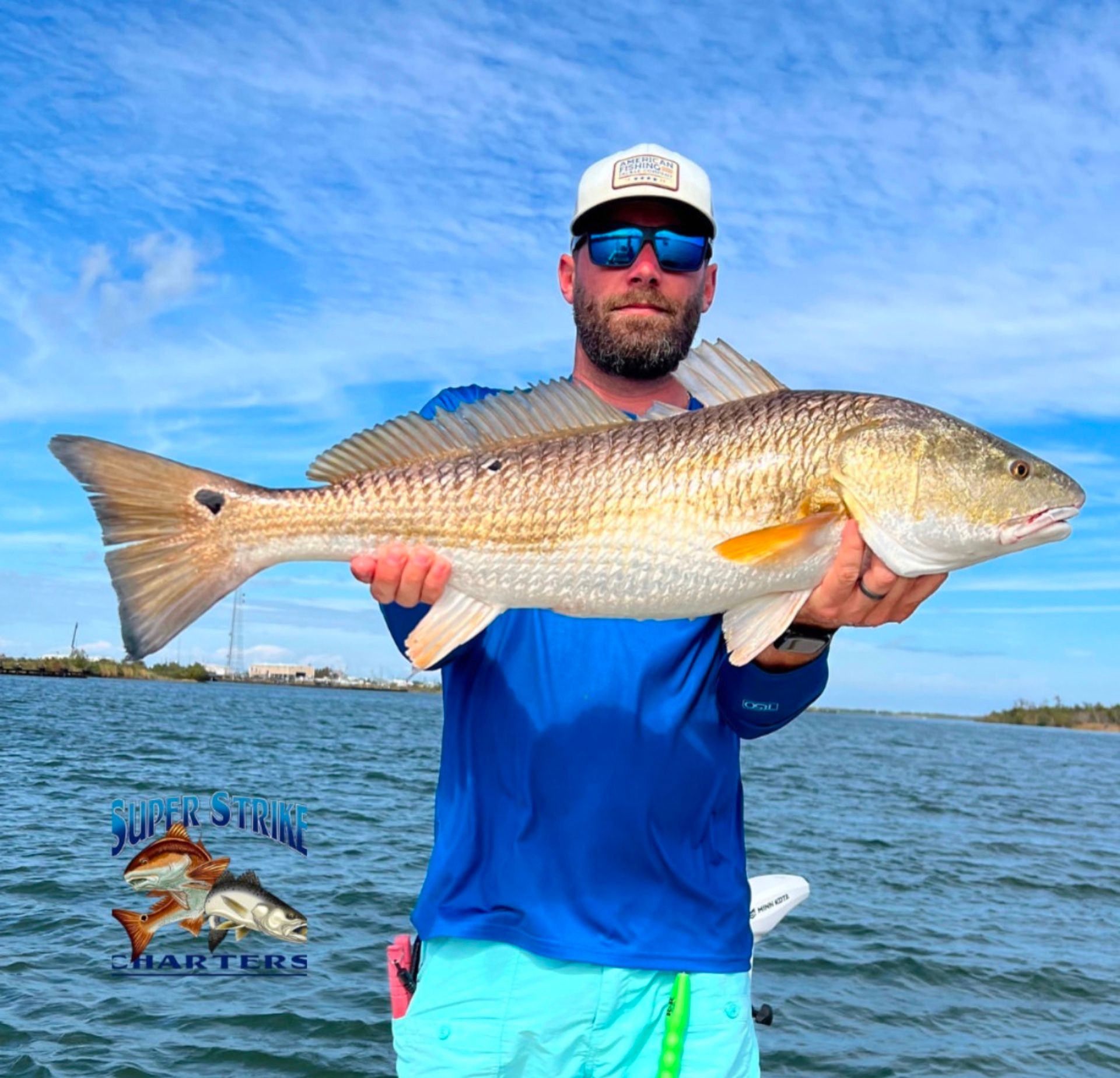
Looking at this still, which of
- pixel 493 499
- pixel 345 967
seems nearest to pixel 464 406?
pixel 493 499

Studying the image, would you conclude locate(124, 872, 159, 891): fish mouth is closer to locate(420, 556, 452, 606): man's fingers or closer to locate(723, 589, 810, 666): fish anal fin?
locate(420, 556, 452, 606): man's fingers

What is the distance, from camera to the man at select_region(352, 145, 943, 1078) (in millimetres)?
3285

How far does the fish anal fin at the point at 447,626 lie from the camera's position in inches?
133

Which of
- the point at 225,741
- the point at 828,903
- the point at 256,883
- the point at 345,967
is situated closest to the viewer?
the point at 345,967

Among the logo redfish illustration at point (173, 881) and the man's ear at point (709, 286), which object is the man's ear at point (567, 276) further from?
the logo redfish illustration at point (173, 881)

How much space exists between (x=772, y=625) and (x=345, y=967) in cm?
822

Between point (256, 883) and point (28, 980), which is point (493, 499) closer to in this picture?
point (28, 980)

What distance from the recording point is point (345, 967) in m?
10.0


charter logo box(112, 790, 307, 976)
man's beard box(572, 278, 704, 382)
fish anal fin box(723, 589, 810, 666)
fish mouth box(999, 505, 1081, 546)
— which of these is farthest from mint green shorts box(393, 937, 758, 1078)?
charter logo box(112, 790, 307, 976)

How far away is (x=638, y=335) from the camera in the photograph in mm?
4223

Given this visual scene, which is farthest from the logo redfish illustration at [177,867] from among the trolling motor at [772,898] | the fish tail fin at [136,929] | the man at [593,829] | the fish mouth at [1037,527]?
the fish mouth at [1037,527]

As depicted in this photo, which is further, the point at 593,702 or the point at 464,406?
the point at 464,406

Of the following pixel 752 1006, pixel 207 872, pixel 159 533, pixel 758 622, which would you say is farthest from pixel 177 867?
pixel 758 622

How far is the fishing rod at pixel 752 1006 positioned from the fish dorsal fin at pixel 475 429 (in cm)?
195
